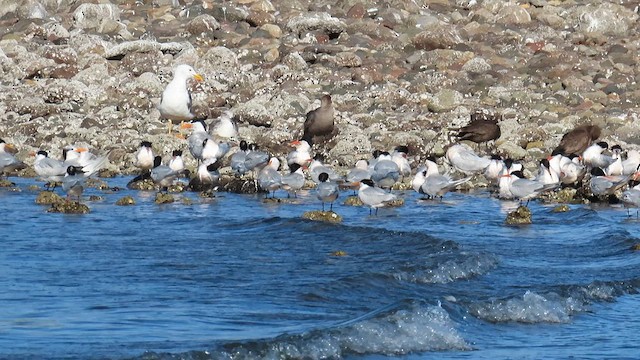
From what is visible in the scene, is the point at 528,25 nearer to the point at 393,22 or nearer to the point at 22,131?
the point at 393,22

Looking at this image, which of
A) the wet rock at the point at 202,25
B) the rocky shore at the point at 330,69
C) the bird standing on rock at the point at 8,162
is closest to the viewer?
the bird standing on rock at the point at 8,162

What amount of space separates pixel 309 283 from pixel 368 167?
268 inches

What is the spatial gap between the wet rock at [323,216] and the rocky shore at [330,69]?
4575 millimetres

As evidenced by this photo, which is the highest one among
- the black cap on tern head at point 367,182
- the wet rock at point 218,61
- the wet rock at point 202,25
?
the wet rock at point 202,25

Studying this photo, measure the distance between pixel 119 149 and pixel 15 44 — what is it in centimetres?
888

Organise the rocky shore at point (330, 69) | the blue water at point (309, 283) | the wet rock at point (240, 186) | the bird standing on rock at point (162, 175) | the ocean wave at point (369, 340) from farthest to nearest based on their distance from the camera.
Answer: the rocky shore at point (330, 69), the wet rock at point (240, 186), the bird standing on rock at point (162, 175), the blue water at point (309, 283), the ocean wave at point (369, 340)

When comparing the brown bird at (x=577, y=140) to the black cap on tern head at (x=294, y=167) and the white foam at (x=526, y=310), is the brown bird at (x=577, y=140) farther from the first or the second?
the white foam at (x=526, y=310)

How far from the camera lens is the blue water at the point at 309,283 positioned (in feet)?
27.0

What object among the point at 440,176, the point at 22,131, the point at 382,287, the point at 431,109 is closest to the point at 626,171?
the point at 440,176

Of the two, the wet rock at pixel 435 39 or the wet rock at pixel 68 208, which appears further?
the wet rock at pixel 435 39

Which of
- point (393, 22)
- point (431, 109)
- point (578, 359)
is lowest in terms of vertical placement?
point (578, 359)

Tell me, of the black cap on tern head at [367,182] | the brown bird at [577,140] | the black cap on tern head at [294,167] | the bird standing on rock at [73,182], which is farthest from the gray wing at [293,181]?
the brown bird at [577,140]

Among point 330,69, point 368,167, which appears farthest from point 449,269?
point 330,69

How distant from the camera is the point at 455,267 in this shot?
11141 mm
